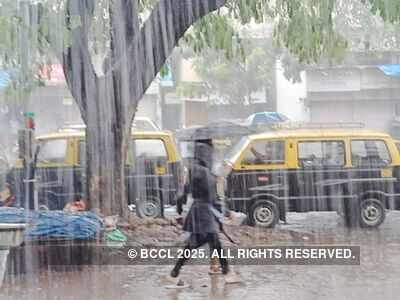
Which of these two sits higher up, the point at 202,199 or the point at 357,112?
the point at 357,112

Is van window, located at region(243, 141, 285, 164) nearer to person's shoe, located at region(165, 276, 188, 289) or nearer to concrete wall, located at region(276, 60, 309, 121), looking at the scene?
person's shoe, located at region(165, 276, 188, 289)

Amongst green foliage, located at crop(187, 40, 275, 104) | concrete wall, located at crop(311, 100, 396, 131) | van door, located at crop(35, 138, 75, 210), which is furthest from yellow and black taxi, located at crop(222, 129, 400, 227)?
concrete wall, located at crop(311, 100, 396, 131)

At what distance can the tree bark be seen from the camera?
9898 millimetres

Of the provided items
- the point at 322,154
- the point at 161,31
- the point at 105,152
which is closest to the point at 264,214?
the point at 322,154

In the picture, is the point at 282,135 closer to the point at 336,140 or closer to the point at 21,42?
the point at 336,140

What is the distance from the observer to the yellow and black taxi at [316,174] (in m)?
12.0

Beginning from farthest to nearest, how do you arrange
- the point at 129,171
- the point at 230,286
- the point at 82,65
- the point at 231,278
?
the point at 129,171 < the point at 82,65 < the point at 231,278 < the point at 230,286

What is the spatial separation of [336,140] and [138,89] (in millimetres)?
4107

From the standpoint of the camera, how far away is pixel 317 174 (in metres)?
12.2

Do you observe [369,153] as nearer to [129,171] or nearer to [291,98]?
[129,171]

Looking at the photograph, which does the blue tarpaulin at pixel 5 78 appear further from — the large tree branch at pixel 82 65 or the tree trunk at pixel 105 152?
the tree trunk at pixel 105 152

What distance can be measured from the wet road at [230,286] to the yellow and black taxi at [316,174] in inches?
97.1

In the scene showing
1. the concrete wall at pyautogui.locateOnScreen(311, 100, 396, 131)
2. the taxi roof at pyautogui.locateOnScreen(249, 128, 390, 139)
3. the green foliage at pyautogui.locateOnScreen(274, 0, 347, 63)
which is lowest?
the taxi roof at pyautogui.locateOnScreen(249, 128, 390, 139)

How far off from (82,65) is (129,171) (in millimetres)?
3540
